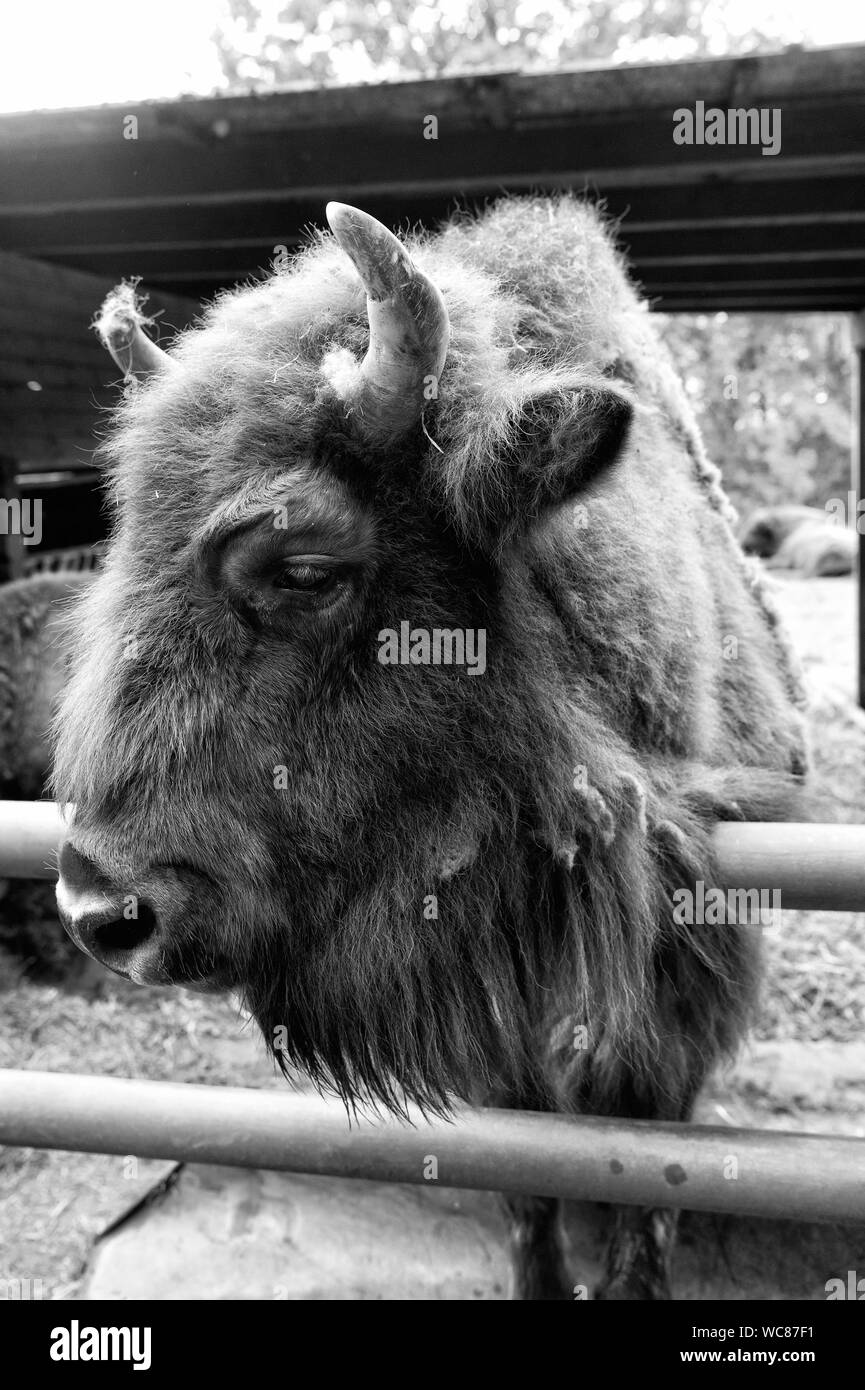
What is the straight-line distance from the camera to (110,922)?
1717mm

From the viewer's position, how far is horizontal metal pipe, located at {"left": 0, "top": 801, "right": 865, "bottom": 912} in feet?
6.04

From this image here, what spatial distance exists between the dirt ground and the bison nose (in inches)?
44.1

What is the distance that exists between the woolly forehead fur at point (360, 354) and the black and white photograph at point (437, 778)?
11 millimetres

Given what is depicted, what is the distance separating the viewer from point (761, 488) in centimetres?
2455

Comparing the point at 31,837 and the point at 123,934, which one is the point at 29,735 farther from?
the point at 123,934

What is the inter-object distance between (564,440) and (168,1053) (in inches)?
138

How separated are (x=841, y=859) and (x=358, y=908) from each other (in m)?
0.91

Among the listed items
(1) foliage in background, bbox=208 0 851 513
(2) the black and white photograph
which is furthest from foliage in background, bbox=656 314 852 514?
(2) the black and white photograph

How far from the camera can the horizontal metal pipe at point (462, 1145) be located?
194cm

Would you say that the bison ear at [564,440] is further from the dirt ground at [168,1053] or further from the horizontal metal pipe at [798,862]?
the dirt ground at [168,1053]

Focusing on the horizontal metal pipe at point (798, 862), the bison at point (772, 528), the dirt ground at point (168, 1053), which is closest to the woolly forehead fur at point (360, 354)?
the horizontal metal pipe at point (798, 862)

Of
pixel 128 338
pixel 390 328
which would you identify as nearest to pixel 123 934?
pixel 390 328
